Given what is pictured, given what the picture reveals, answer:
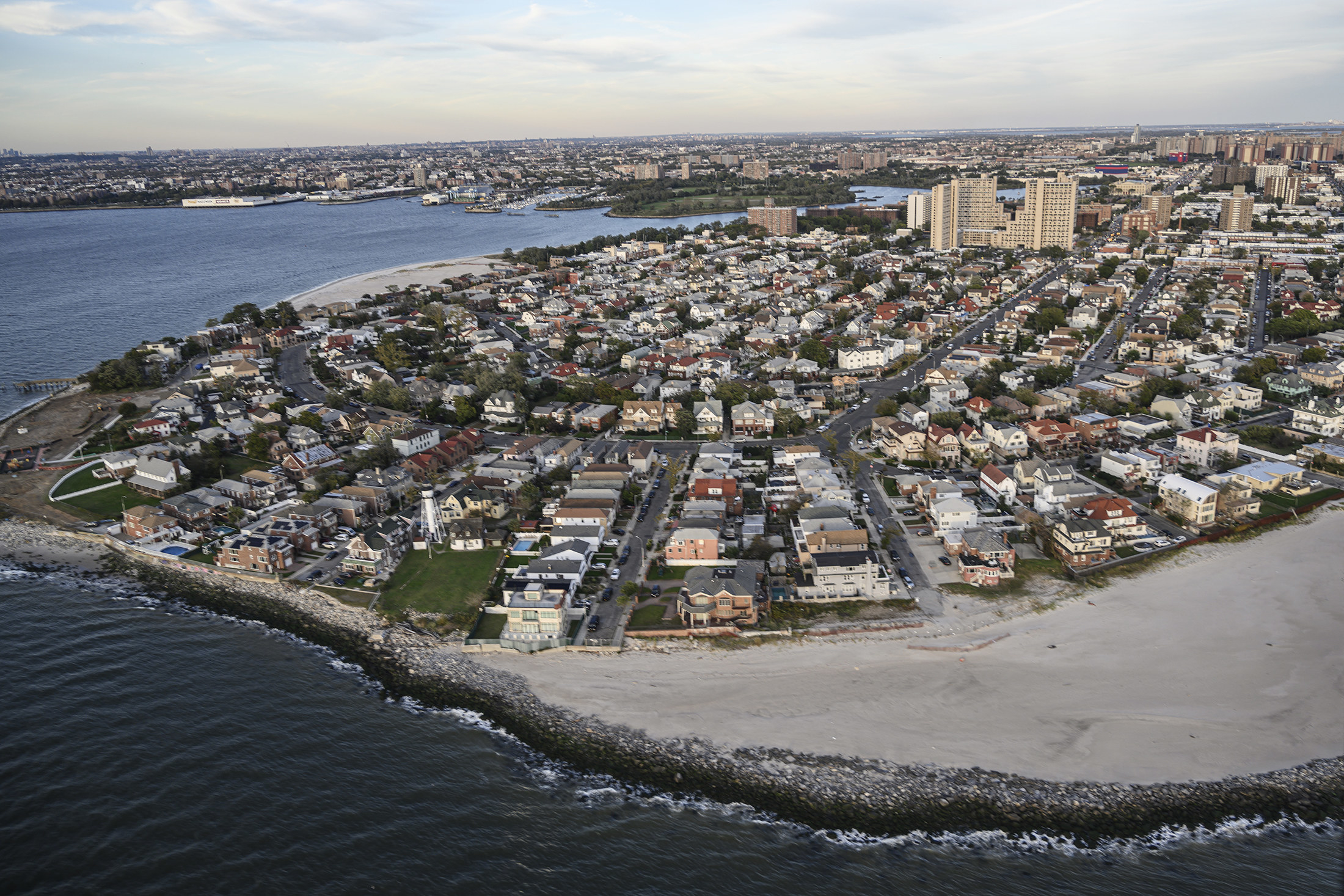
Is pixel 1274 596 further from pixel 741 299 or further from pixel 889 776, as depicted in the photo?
pixel 741 299

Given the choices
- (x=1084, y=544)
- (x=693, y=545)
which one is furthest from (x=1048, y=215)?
(x=693, y=545)

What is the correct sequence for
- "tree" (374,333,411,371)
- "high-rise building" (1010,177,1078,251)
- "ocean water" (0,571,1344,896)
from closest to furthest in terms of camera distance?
"ocean water" (0,571,1344,896) → "tree" (374,333,411,371) → "high-rise building" (1010,177,1078,251)

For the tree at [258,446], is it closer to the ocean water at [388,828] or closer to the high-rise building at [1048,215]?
the ocean water at [388,828]

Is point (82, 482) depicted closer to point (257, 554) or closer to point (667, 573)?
point (257, 554)

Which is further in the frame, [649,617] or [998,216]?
[998,216]

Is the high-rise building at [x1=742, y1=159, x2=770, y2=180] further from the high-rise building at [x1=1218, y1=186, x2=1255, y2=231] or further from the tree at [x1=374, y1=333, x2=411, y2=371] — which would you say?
the tree at [x1=374, y1=333, x2=411, y2=371]

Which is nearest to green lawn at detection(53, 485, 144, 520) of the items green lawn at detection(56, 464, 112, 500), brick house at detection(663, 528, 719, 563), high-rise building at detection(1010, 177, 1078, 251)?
green lawn at detection(56, 464, 112, 500)

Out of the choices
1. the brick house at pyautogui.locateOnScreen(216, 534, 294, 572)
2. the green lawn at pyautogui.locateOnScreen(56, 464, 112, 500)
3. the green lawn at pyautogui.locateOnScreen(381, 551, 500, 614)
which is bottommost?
the green lawn at pyautogui.locateOnScreen(381, 551, 500, 614)
